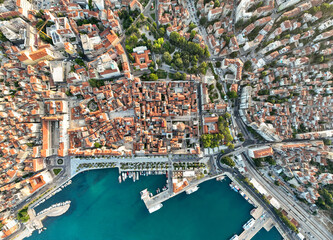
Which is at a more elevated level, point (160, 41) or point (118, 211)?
point (160, 41)

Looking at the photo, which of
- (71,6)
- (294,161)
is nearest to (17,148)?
(71,6)

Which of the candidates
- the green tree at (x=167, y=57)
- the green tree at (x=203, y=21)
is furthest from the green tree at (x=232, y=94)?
the green tree at (x=203, y=21)

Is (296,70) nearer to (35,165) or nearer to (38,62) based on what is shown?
(38,62)

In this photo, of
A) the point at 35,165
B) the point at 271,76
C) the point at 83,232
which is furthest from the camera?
the point at 271,76

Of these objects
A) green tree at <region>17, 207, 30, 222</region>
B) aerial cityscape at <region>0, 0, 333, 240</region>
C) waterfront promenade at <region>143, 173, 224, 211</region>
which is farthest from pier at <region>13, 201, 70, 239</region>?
waterfront promenade at <region>143, 173, 224, 211</region>

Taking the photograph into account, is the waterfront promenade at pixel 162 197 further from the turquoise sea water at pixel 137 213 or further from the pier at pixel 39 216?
the pier at pixel 39 216

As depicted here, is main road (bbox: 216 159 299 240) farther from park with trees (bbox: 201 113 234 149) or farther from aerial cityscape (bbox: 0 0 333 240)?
park with trees (bbox: 201 113 234 149)

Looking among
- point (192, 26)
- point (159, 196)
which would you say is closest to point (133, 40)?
point (192, 26)
